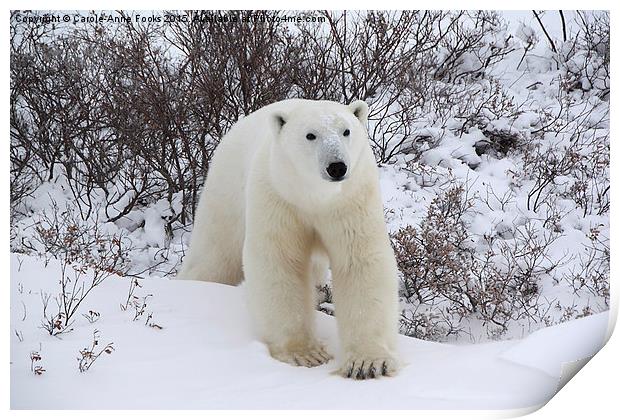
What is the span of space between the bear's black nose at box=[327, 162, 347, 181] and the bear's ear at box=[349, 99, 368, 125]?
381 mm

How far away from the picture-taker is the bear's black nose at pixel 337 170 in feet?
8.90

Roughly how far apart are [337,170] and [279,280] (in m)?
0.57

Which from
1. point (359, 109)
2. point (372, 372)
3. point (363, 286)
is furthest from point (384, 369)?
point (359, 109)

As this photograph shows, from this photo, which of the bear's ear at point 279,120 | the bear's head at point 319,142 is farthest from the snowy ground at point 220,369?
the bear's ear at point 279,120

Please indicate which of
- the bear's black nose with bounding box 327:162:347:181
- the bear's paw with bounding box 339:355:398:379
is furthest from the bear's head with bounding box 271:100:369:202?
the bear's paw with bounding box 339:355:398:379

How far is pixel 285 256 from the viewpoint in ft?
10.1

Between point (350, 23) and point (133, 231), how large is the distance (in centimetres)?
174

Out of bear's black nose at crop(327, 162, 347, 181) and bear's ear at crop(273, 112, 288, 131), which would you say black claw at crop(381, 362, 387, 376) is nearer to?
bear's black nose at crop(327, 162, 347, 181)

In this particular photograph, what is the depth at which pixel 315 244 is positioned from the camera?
3.17 metres

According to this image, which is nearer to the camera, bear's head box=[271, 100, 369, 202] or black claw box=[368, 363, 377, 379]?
bear's head box=[271, 100, 369, 202]

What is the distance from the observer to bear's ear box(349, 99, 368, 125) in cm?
303

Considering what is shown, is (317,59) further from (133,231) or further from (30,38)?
(133,231)

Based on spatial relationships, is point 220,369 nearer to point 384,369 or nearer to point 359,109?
point 384,369

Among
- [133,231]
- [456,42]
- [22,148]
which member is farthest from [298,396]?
[133,231]
